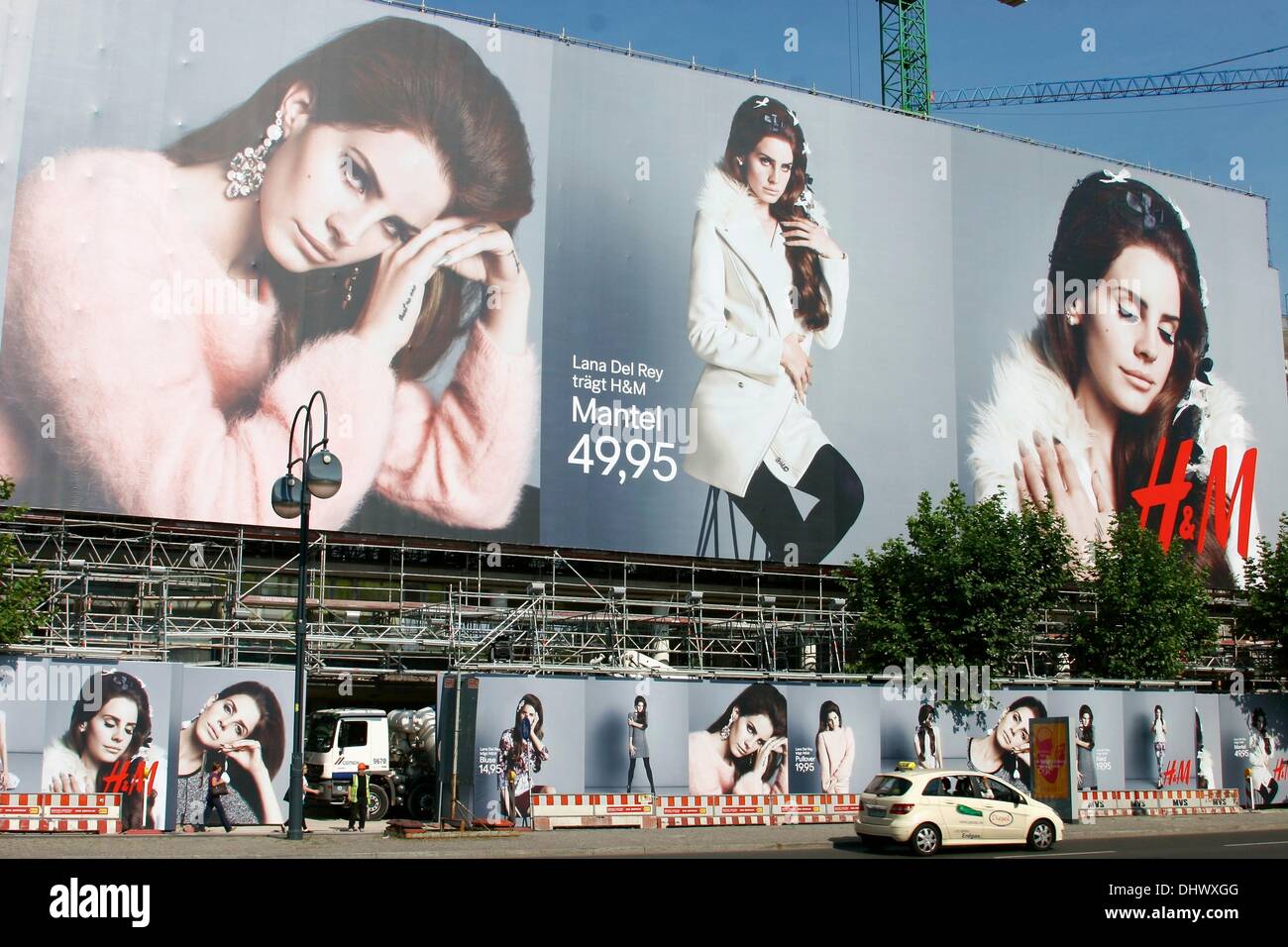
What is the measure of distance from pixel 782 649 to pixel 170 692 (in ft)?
67.2

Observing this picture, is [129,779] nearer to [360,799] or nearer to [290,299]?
[360,799]

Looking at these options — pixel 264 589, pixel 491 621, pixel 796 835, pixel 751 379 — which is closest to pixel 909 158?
pixel 751 379

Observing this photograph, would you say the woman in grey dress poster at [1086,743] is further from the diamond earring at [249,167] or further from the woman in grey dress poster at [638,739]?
the diamond earring at [249,167]

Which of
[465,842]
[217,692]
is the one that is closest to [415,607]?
[217,692]

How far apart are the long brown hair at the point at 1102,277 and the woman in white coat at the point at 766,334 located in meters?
10.2

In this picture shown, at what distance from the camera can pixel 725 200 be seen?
44.9 metres

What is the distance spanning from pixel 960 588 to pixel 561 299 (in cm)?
1516

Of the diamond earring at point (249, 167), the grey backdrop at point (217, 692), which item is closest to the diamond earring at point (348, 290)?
the diamond earring at point (249, 167)

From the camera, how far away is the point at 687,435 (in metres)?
43.2

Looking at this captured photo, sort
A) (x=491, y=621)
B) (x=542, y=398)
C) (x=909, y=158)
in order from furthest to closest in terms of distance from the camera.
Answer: (x=909, y=158) < (x=542, y=398) < (x=491, y=621)

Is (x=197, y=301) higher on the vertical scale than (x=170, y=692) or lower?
higher
